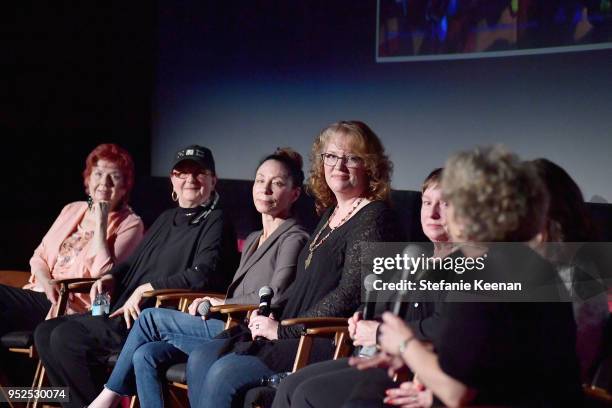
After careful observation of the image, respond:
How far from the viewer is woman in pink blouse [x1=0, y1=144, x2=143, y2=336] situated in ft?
15.9

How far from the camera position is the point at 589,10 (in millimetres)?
4344

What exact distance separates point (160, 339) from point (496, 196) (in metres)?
2.35

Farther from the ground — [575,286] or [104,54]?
[104,54]

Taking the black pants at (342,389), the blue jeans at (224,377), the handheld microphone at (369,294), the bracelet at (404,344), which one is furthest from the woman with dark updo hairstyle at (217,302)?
the bracelet at (404,344)

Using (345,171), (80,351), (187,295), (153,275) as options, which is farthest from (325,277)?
(80,351)

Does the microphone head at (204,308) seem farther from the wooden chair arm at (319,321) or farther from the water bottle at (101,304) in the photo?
the water bottle at (101,304)

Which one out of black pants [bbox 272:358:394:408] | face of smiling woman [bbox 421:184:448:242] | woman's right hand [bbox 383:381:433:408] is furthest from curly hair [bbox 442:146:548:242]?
face of smiling woman [bbox 421:184:448:242]

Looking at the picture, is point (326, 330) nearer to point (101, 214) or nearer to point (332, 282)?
point (332, 282)

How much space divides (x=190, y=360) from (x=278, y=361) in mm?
428

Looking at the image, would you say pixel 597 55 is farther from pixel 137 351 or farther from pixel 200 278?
pixel 137 351

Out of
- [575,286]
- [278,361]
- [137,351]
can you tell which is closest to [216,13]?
[137,351]

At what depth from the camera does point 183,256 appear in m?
4.56

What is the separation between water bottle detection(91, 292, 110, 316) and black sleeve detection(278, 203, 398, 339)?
52.0 inches

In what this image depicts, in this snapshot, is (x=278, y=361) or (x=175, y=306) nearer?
(x=278, y=361)
